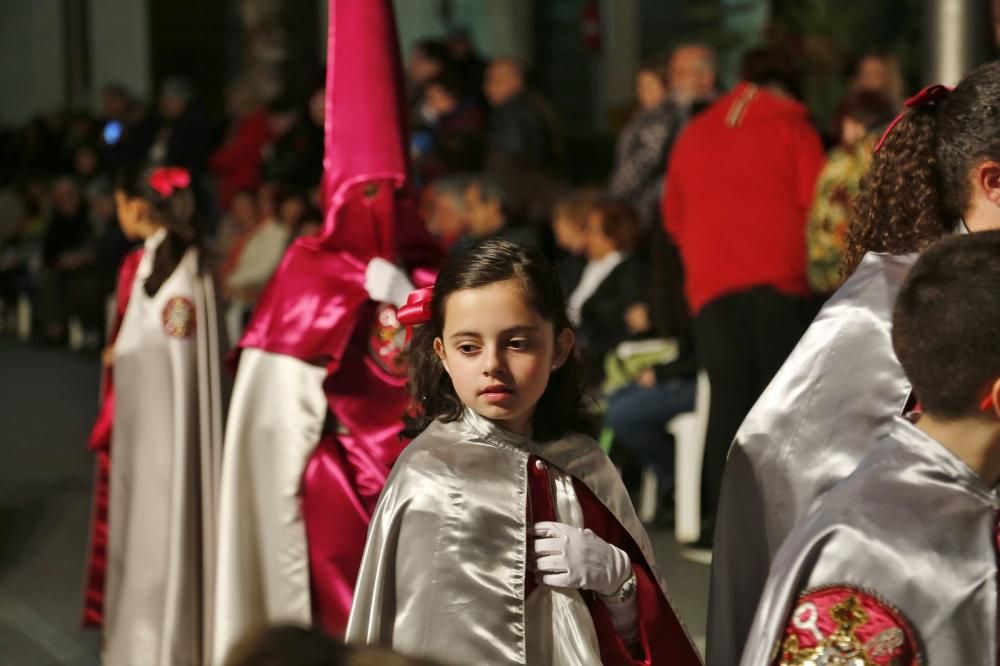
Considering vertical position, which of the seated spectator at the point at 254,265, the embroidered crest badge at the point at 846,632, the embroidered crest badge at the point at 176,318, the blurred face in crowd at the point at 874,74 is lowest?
the seated spectator at the point at 254,265

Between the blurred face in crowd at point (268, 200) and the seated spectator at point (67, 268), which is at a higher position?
the blurred face in crowd at point (268, 200)

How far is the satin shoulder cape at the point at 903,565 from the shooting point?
2127mm

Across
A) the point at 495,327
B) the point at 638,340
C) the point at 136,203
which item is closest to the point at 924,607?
the point at 495,327

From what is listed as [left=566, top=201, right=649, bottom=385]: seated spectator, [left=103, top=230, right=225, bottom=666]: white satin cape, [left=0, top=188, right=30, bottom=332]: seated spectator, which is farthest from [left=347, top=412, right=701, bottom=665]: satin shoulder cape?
[left=0, top=188, right=30, bottom=332]: seated spectator

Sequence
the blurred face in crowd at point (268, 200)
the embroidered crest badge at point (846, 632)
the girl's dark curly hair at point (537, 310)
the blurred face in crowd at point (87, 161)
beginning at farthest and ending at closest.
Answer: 1. the blurred face in crowd at point (87, 161)
2. the blurred face in crowd at point (268, 200)
3. the girl's dark curly hair at point (537, 310)
4. the embroidered crest badge at point (846, 632)

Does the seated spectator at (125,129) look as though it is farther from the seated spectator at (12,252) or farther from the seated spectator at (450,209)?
the seated spectator at (450,209)

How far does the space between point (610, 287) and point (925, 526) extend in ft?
18.4

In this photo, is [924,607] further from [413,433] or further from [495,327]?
[413,433]

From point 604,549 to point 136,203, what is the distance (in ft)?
11.2

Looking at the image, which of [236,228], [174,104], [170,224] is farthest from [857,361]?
[174,104]

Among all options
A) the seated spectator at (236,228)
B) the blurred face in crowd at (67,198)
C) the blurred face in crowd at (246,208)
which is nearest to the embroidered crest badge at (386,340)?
the seated spectator at (236,228)

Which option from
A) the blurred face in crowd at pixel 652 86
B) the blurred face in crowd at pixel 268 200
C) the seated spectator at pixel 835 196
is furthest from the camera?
the blurred face in crowd at pixel 268 200

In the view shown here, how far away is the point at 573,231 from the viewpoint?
8.13m

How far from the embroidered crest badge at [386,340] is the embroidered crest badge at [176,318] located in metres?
1.12
